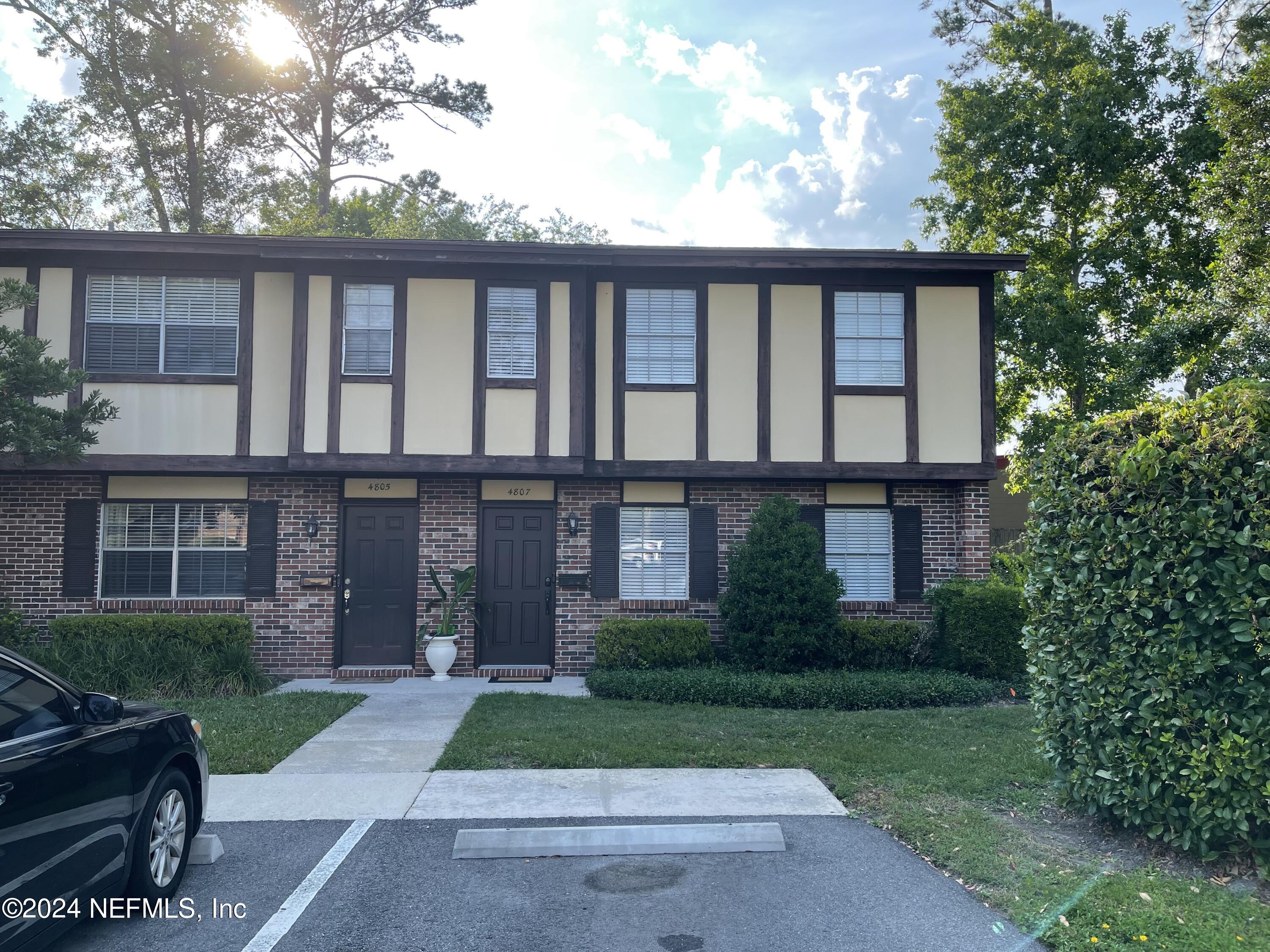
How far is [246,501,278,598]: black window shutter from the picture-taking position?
1238 cm

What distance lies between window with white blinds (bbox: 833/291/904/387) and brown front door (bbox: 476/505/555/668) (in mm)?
4733

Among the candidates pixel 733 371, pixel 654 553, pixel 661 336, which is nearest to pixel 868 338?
pixel 733 371

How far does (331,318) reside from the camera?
12078mm

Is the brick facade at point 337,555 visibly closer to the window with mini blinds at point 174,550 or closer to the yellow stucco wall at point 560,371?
the window with mini blinds at point 174,550

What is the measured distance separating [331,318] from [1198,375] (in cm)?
1544

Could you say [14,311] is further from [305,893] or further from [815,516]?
[815,516]

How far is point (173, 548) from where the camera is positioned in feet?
40.8

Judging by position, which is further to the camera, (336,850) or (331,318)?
(331,318)

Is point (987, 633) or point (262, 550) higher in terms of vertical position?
point (262, 550)

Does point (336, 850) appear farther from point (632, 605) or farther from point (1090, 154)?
point (1090, 154)

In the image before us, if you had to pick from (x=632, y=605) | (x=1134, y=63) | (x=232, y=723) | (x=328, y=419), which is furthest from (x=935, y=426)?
(x=1134, y=63)

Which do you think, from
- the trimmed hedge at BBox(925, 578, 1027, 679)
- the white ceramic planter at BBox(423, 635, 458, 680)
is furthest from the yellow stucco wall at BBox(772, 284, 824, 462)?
the white ceramic planter at BBox(423, 635, 458, 680)

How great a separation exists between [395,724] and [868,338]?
8.19m

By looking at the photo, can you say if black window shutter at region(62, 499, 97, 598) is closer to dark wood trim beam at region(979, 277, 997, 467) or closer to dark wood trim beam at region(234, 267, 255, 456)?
dark wood trim beam at region(234, 267, 255, 456)
